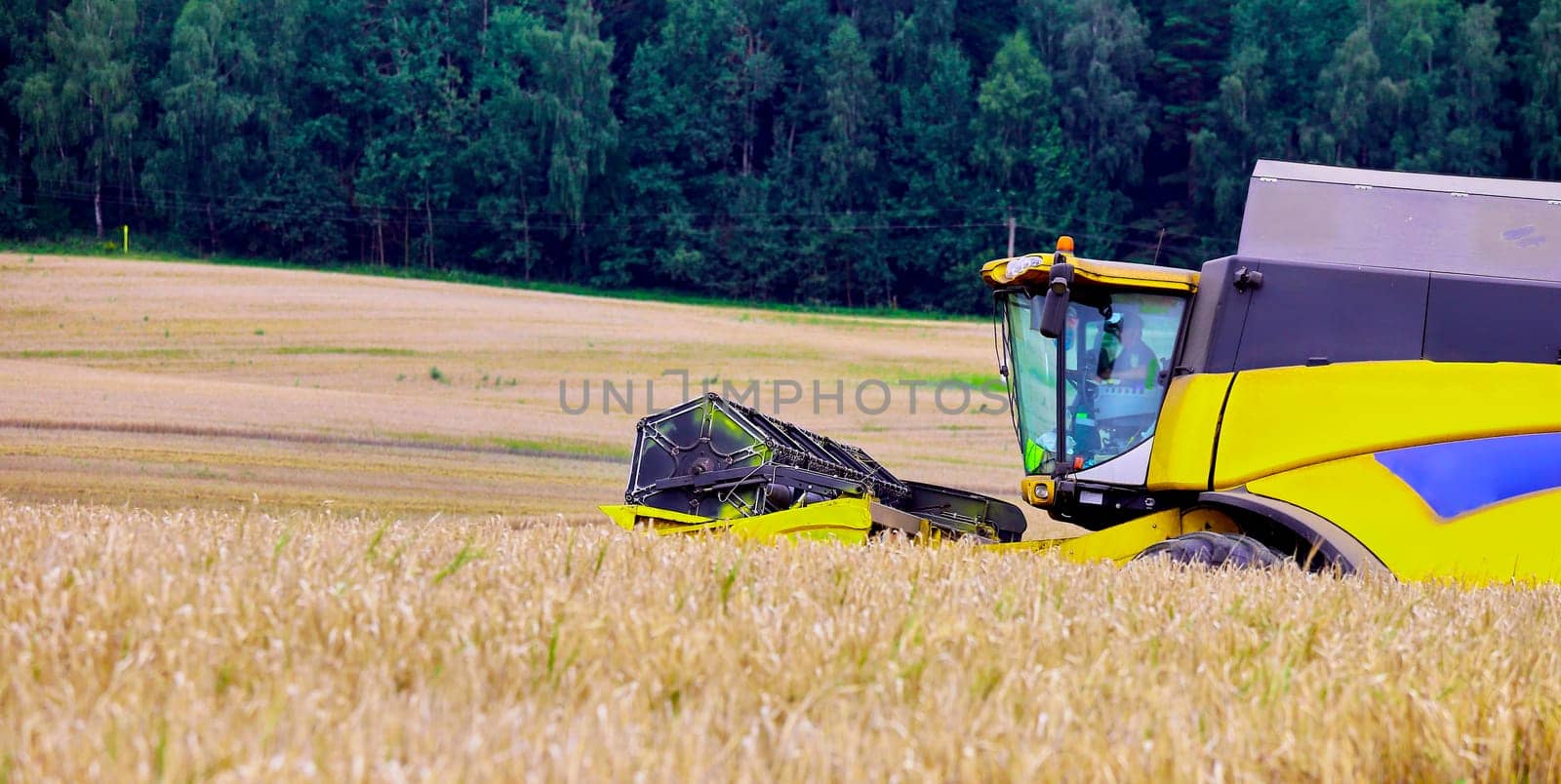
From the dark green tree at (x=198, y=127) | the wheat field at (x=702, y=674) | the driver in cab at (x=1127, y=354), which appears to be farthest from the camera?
the dark green tree at (x=198, y=127)

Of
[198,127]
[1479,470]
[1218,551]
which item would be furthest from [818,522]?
[198,127]

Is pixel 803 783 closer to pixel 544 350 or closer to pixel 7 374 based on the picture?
pixel 7 374

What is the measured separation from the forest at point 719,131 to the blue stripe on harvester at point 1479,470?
4310cm

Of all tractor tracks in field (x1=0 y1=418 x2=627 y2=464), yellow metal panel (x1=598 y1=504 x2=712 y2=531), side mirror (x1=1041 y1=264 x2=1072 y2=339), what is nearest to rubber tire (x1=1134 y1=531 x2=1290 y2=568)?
side mirror (x1=1041 y1=264 x2=1072 y2=339)

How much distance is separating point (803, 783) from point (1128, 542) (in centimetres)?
527

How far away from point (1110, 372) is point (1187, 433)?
57 centimetres

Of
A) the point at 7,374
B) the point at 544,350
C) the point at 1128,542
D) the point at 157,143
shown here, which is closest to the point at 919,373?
the point at 544,350

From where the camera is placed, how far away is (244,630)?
319cm

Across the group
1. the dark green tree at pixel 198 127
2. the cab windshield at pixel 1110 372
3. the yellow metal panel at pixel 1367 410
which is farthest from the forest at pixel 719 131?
the yellow metal panel at pixel 1367 410

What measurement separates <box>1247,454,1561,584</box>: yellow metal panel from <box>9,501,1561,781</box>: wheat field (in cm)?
168

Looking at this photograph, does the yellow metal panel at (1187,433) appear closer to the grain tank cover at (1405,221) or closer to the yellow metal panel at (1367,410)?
the yellow metal panel at (1367,410)

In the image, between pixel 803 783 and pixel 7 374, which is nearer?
pixel 803 783

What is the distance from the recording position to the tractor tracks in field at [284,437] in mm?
15789

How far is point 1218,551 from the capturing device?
652 cm
